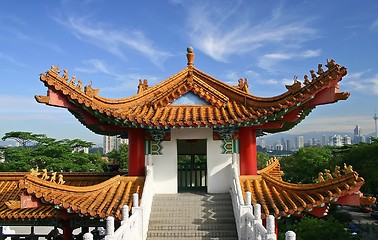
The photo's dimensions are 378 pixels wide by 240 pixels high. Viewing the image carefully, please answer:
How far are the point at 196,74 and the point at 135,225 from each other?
15.6 ft

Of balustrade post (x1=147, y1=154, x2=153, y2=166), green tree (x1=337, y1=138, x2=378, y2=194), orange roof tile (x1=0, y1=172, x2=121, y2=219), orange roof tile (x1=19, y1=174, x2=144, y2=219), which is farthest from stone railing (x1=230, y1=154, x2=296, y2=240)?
green tree (x1=337, y1=138, x2=378, y2=194)

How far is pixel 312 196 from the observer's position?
25.1 ft

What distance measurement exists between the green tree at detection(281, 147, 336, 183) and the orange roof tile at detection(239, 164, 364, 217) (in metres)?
33.3

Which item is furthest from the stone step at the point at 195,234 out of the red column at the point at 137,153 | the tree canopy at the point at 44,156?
the tree canopy at the point at 44,156

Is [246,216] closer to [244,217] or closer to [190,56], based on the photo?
[244,217]

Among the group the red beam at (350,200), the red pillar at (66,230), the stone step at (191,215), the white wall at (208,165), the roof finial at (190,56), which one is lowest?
the red pillar at (66,230)

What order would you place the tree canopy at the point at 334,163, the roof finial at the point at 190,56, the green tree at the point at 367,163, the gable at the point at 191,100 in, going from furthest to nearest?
1. the tree canopy at the point at 334,163
2. the green tree at the point at 367,163
3. the roof finial at the point at 190,56
4. the gable at the point at 191,100

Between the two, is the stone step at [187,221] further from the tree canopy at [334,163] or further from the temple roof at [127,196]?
the tree canopy at [334,163]

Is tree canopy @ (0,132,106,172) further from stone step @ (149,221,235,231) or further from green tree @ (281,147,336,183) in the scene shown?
stone step @ (149,221,235,231)

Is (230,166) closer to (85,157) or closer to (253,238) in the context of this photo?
(253,238)

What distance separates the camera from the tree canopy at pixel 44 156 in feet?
128

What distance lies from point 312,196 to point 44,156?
125ft

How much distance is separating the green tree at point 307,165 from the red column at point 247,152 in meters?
32.7

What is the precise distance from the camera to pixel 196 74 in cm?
1021
